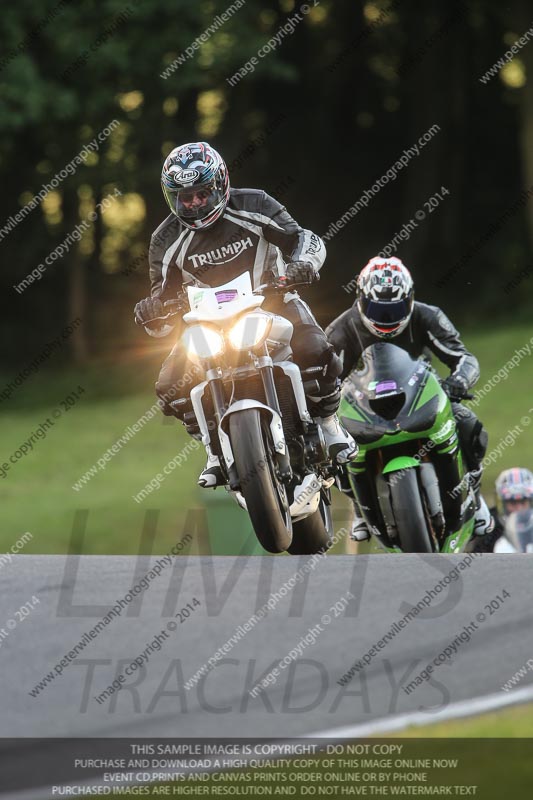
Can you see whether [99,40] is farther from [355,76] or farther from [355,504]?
[355,504]

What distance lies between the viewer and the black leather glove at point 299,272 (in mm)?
6887

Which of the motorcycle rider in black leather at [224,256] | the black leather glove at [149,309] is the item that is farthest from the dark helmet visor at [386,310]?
the black leather glove at [149,309]

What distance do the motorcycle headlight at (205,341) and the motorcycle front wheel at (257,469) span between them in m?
0.36

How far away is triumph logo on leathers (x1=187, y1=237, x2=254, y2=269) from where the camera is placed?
7.08 m

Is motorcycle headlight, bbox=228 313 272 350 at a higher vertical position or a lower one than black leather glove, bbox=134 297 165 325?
higher

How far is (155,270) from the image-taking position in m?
7.31

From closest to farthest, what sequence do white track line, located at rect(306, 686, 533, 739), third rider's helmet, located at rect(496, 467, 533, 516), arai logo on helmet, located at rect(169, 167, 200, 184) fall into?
1. white track line, located at rect(306, 686, 533, 739)
2. arai logo on helmet, located at rect(169, 167, 200, 184)
3. third rider's helmet, located at rect(496, 467, 533, 516)

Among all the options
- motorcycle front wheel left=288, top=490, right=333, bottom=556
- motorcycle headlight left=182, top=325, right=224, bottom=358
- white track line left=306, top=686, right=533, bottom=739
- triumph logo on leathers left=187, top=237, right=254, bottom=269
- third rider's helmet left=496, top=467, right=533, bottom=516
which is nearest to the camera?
white track line left=306, top=686, right=533, bottom=739

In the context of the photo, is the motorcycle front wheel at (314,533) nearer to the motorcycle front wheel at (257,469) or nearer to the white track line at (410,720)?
the motorcycle front wheel at (257,469)

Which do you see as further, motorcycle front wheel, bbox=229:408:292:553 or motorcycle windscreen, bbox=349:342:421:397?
motorcycle windscreen, bbox=349:342:421:397

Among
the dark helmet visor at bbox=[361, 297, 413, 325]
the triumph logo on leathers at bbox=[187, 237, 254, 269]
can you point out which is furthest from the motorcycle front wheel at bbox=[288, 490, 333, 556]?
the triumph logo on leathers at bbox=[187, 237, 254, 269]

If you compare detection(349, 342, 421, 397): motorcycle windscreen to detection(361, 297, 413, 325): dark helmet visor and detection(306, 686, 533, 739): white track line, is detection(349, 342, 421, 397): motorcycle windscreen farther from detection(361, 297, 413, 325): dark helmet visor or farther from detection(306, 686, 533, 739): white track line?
detection(306, 686, 533, 739): white track line

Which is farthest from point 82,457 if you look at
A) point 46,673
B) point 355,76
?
point 46,673

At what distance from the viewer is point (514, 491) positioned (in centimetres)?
962
